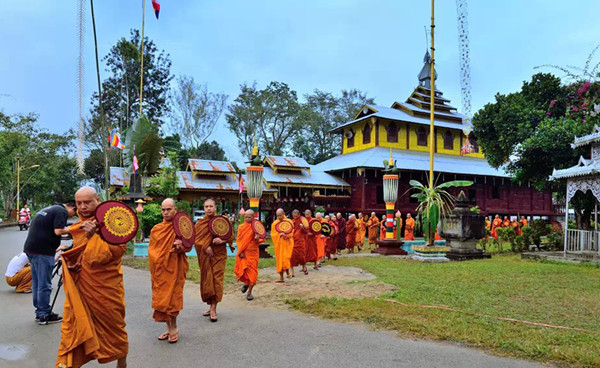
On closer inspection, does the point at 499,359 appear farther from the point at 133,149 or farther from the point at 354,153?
the point at 354,153

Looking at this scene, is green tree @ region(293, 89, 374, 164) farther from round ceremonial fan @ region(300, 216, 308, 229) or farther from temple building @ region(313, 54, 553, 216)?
round ceremonial fan @ region(300, 216, 308, 229)

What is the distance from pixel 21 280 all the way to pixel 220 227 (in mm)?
4271

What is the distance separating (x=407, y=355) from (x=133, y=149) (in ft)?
47.4

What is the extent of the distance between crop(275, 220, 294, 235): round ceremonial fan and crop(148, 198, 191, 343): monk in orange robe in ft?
14.6

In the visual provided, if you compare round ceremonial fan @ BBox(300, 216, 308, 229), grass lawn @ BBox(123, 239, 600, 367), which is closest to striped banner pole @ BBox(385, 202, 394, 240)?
grass lawn @ BBox(123, 239, 600, 367)

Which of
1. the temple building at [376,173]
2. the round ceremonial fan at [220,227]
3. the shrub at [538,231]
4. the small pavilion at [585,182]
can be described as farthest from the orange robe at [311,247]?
the temple building at [376,173]

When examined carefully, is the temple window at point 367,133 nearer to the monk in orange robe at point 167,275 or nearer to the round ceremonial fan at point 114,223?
the monk in orange robe at point 167,275

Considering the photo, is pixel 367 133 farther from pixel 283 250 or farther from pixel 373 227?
pixel 283 250

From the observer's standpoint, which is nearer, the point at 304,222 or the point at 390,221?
the point at 304,222

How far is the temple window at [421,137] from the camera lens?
98.9 feet

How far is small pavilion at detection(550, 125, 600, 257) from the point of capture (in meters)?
12.4

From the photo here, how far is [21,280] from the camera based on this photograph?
7.61m

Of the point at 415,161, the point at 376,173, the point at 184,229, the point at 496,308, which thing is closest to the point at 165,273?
the point at 184,229

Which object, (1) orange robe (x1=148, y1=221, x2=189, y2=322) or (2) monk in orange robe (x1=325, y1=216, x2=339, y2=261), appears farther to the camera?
(2) monk in orange robe (x1=325, y1=216, x2=339, y2=261)
